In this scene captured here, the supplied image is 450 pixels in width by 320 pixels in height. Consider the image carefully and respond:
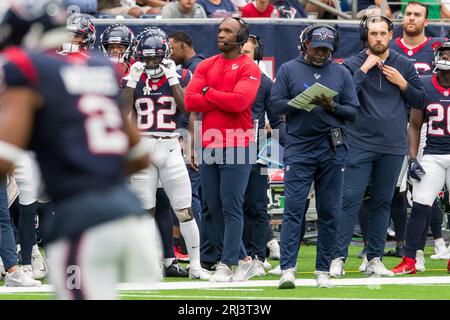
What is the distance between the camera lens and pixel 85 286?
4594 mm

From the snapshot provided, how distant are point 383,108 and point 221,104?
159 centimetres

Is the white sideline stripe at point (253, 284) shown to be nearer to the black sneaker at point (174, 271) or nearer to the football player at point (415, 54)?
the black sneaker at point (174, 271)

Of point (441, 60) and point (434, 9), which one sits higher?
point (434, 9)

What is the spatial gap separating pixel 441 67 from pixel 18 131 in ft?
21.9

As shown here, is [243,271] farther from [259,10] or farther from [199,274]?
[259,10]

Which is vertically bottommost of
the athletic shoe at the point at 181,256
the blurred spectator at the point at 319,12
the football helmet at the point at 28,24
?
the athletic shoe at the point at 181,256

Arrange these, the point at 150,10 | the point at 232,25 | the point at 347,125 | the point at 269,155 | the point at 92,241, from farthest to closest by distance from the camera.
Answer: the point at 150,10
the point at 269,155
the point at 347,125
the point at 232,25
the point at 92,241

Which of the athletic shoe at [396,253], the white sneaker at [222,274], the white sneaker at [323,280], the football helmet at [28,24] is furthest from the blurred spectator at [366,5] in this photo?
the football helmet at [28,24]

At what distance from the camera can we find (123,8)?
15.0 metres

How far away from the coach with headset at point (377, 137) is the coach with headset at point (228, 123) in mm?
1031

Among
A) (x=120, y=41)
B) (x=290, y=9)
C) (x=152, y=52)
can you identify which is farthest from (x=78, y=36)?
(x=290, y=9)

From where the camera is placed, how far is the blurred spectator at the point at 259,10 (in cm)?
1459
